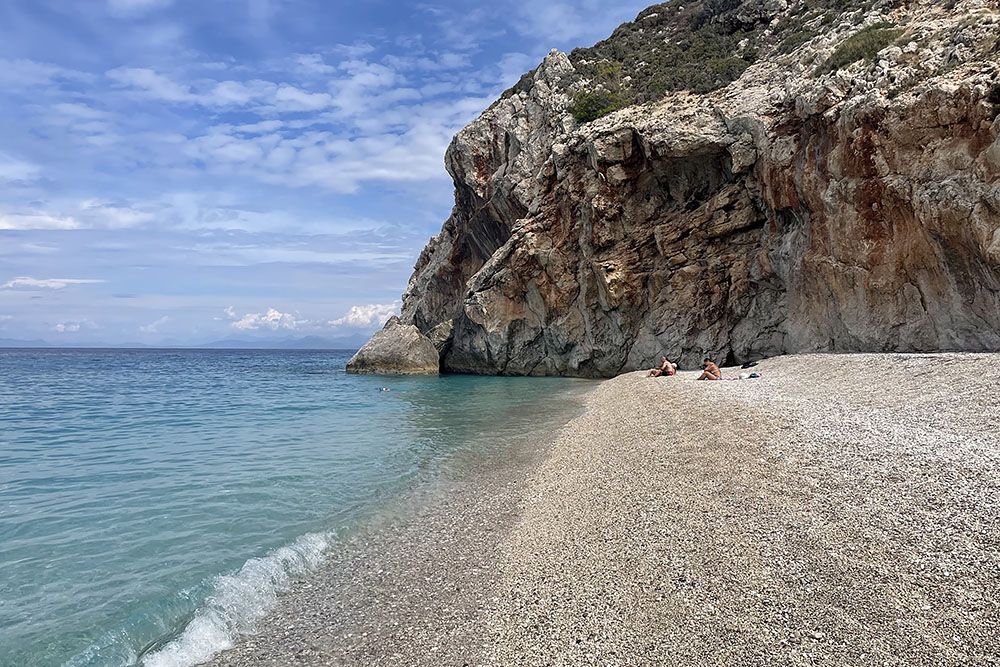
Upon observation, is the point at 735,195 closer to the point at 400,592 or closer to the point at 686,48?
the point at 686,48

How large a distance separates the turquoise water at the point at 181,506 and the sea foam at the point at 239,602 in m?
0.02

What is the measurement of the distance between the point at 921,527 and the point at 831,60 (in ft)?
82.8

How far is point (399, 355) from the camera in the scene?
43531 millimetres

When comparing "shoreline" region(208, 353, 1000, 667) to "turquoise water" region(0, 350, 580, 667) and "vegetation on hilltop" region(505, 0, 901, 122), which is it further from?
"vegetation on hilltop" region(505, 0, 901, 122)

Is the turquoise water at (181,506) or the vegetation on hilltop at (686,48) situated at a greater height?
the vegetation on hilltop at (686,48)

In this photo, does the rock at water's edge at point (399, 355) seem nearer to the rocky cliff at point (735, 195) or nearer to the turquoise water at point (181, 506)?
the rocky cliff at point (735, 195)

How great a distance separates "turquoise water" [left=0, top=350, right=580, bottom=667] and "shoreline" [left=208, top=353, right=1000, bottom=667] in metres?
0.88

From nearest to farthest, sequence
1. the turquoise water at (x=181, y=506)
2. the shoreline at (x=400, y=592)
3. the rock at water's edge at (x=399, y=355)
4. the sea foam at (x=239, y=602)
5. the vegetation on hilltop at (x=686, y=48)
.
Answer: the shoreline at (x=400, y=592)
the sea foam at (x=239, y=602)
the turquoise water at (x=181, y=506)
the vegetation on hilltop at (x=686, y=48)
the rock at water's edge at (x=399, y=355)

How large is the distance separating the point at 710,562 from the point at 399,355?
3919 cm

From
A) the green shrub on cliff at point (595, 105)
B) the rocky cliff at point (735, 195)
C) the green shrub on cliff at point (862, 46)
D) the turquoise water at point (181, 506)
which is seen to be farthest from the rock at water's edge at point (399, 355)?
the green shrub on cliff at point (862, 46)

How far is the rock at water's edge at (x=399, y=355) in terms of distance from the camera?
4328 cm

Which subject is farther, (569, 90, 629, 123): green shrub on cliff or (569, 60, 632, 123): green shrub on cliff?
(569, 60, 632, 123): green shrub on cliff

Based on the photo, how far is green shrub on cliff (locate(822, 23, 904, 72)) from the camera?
22547mm

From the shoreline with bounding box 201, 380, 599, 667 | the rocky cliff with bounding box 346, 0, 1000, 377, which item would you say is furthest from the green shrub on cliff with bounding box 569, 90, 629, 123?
the shoreline with bounding box 201, 380, 599, 667
